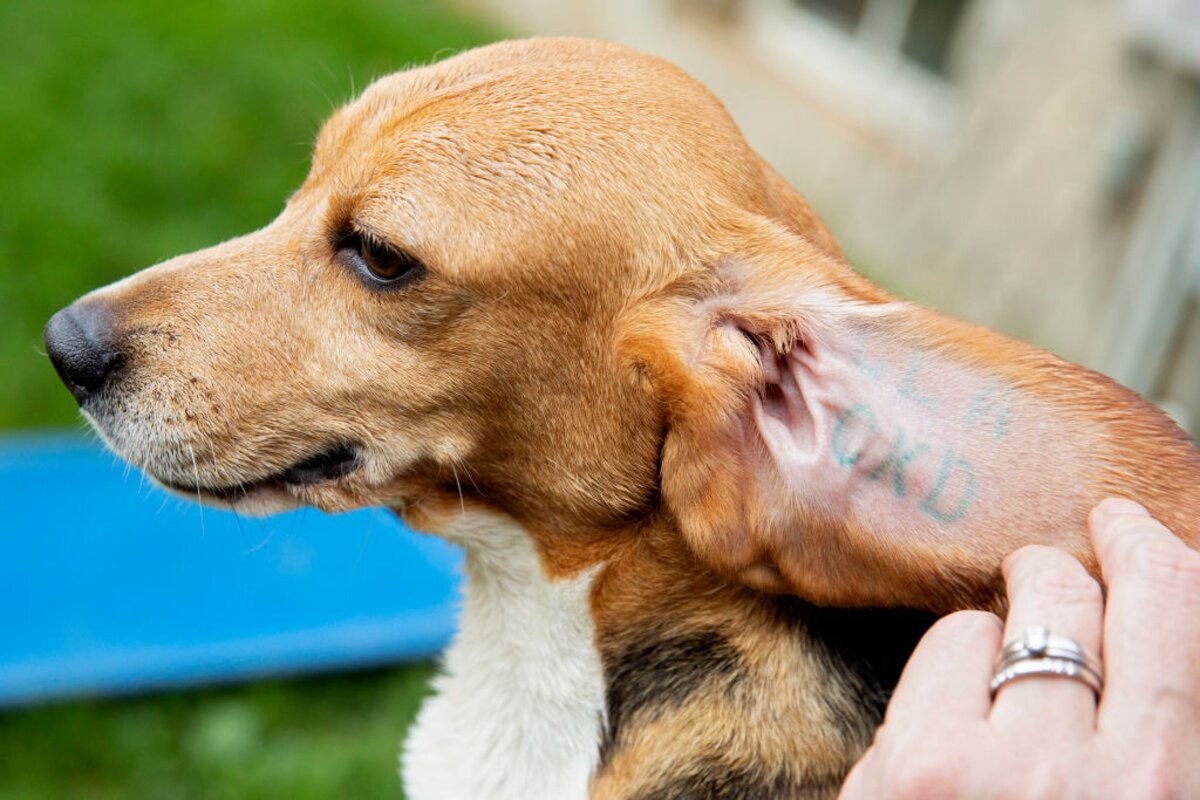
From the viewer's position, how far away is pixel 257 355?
2457 millimetres

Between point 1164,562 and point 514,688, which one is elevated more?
point 1164,562

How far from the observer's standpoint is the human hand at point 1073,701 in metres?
1.61

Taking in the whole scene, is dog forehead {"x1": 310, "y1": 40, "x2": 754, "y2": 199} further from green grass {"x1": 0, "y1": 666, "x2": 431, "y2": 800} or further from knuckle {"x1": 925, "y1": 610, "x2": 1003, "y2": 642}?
green grass {"x1": 0, "y1": 666, "x2": 431, "y2": 800}

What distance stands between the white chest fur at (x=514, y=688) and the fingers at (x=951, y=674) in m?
0.82

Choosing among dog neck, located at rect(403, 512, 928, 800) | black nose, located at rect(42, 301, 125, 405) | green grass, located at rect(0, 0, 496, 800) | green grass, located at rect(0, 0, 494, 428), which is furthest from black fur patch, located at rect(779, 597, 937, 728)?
green grass, located at rect(0, 0, 494, 428)

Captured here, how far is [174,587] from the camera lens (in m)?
5.02

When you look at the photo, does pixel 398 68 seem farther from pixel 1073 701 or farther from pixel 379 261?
pixel 1073 701

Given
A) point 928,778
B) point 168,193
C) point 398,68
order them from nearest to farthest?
1. point 928,778
2. point 398,68
3. point 168,193

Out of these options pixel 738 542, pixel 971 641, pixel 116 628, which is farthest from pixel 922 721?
pixel 116 628

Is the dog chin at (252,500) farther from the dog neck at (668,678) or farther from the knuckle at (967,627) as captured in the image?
the knuckle at (967,627)

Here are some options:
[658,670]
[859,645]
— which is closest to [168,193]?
[658,670]

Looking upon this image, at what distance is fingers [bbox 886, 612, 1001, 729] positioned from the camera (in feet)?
5.64

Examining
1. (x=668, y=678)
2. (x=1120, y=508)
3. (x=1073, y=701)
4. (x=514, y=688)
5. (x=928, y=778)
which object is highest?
(x=1120, y=508)

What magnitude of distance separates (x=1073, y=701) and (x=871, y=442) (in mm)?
532
